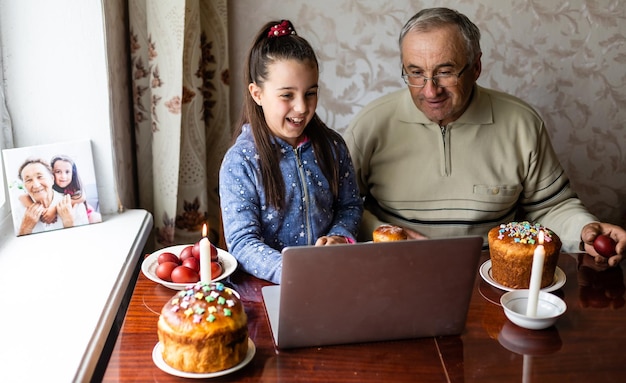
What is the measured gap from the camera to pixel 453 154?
2047 millimetres

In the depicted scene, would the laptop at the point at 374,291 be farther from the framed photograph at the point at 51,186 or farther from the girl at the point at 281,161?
the framed photograph at the point at 51,186

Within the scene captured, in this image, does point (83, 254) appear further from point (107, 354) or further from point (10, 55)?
point (10, 55)

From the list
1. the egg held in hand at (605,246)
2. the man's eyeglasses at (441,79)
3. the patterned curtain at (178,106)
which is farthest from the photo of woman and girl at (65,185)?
the egg held in hand at (605,246)

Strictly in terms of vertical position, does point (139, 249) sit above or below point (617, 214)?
above

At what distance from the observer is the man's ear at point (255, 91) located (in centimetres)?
173

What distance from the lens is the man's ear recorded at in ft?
5.67

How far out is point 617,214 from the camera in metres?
2.76

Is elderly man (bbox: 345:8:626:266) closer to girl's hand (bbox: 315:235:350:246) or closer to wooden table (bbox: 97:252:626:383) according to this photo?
girl's hand (bbox: 315:235:350:246)

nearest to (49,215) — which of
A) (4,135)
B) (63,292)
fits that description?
(4,135)

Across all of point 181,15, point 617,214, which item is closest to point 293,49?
point 181,15

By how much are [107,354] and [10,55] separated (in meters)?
0.82

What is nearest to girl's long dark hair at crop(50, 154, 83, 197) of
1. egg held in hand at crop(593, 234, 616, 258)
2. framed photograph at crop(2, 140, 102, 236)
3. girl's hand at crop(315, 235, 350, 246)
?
framed photograph at crop(2, 140, 102, 236)

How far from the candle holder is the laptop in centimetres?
11

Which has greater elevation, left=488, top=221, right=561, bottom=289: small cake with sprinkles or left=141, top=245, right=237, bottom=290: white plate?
left=488, top=221, right=561, bottom=289: small cake with sprinkles
